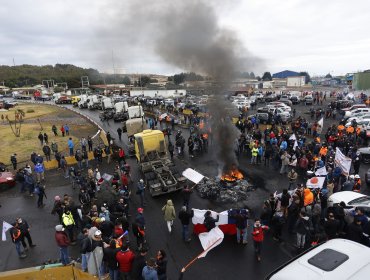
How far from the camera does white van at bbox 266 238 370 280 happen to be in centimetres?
447

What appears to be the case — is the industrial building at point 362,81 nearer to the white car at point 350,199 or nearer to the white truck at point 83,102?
the white truck at point 83,102

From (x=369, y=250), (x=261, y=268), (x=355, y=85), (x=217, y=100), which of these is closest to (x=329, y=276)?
(x=369, y=250)

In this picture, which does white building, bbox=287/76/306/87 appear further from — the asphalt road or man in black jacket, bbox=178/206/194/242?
man in black jacket, bbox=178/206/194/242

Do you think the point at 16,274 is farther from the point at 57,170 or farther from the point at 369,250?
the point at 57,170

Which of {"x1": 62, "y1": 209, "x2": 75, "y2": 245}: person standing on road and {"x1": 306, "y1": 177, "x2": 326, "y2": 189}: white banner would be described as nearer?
{"x1": 62, "y1": 209, "x2": 75, "y2": 245}: person standing on road

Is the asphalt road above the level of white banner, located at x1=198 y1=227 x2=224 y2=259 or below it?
below

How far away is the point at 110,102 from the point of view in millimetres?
41438

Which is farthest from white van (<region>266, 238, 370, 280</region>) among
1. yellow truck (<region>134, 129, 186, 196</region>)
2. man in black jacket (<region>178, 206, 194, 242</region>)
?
yellow truck (<region>134, 129, 186, 196</region>)

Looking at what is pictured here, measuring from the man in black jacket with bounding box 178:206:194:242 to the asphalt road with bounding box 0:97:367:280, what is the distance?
24 cm

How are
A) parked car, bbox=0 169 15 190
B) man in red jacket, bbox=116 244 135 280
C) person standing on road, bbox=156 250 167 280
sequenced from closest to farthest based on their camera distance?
person standing on road, bbox=156 250 167 280 → man in red jacket, bbox=116 244 135 280 → parked car, bbox=0 169 15 190

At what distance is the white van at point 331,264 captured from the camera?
176 inches

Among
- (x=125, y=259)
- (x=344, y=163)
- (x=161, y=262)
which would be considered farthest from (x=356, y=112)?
(x=125, y=259)

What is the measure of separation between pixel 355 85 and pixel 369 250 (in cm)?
6859

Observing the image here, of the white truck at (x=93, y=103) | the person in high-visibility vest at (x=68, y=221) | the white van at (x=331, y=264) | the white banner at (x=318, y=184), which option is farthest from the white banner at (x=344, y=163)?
the white truck at (x=93, y=103)
